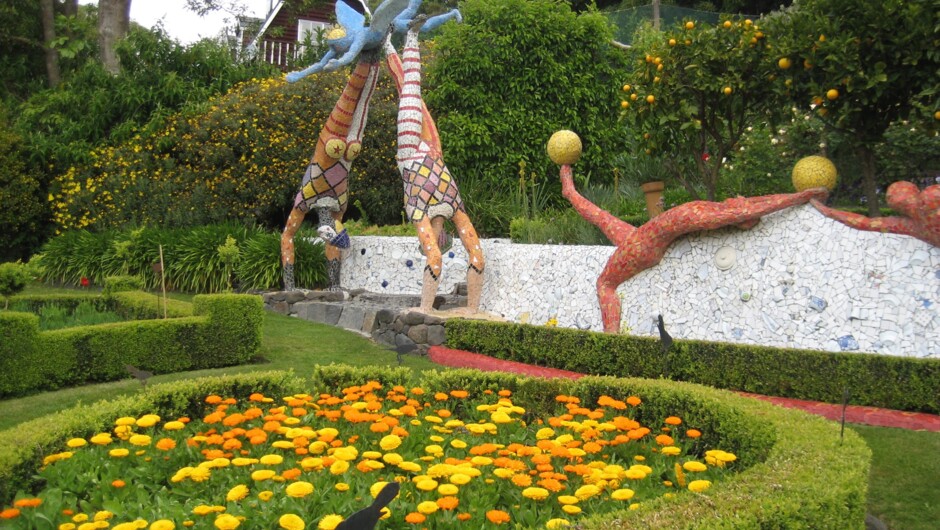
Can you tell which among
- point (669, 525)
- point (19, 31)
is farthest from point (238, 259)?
point (19, 31)

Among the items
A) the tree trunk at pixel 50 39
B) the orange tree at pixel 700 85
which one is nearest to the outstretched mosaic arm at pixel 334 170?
the orange tree at pixel 700 85

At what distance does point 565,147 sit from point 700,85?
168cm

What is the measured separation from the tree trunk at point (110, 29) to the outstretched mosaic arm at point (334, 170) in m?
8.99

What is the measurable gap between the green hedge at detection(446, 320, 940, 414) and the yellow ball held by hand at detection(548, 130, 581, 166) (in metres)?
2.37

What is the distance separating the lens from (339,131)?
40.4 feet

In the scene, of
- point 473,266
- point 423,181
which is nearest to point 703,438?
point 473,266

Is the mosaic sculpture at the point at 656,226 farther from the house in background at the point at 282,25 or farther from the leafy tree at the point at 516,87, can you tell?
the house in background at the point at 282,25

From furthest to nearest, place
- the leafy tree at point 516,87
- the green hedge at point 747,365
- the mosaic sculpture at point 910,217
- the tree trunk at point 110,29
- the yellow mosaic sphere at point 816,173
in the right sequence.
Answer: the tree trunk at point 110,29, the leafy tree at point 516,87, the yellow mosaic sphere at point 816,173, the mosaic sculpture at point 910,217, the green hedge at point 747,365

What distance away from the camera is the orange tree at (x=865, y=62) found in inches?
319

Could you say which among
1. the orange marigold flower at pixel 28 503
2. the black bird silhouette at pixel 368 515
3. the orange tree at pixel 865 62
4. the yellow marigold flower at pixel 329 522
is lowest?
the orange marigold flower at pixel 28 503

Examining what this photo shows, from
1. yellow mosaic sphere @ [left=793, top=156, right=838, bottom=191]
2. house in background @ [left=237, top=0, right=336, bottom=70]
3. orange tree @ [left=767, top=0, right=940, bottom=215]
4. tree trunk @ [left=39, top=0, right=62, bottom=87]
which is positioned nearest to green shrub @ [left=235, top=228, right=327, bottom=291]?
orange tree @ [left=767, top=0, right=940, bottom=215]

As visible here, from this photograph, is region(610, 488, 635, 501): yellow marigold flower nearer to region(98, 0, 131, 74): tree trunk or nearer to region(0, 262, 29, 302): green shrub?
region(0, 262, 29, 302): green shrub

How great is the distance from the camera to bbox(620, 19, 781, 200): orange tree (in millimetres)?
9695

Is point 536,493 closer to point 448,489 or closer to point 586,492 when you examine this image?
point 586,492
